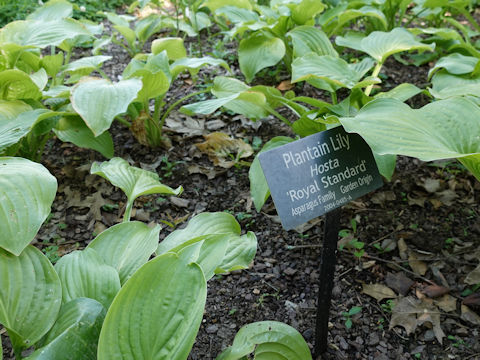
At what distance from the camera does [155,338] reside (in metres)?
0.91

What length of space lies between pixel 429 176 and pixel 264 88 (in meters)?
0.89

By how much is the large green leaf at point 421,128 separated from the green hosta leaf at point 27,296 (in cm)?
87

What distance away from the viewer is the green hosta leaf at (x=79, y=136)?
1972mm

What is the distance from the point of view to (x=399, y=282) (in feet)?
5.14

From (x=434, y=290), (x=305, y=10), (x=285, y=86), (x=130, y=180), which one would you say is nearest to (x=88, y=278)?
(x=130, y=180)

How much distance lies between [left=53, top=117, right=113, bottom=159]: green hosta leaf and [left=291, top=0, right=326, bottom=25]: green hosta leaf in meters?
1.39

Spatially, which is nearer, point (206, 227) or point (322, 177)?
point (322, 177)

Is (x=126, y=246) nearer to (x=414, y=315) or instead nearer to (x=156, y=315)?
(x=156, y=315)

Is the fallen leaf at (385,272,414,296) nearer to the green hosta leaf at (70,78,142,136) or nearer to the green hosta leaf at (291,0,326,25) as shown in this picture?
the green hosta leaf at (70,78,142,136)

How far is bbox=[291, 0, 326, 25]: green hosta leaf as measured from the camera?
8.38 ft

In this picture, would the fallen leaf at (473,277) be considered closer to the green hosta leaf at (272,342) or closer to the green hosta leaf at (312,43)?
the green hosta leaf at (272,342)

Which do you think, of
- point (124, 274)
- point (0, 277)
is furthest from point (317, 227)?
point (0, 277)

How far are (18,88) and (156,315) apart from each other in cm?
156

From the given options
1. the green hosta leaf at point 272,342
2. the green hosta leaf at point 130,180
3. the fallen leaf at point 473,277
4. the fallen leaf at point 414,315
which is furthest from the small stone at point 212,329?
the fallen leaf at point 473,277
